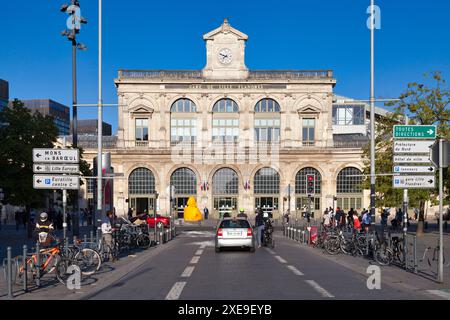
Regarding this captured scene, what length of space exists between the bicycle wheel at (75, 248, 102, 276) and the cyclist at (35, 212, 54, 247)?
1.00 meters

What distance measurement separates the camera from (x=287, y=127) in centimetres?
6675

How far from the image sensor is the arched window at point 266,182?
6575cm

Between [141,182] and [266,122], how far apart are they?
1688 cm

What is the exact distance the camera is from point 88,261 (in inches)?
649

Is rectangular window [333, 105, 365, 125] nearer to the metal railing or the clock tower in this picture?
the metal railing

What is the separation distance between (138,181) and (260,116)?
16.8 m

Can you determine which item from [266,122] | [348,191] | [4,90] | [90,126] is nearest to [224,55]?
[266,122]

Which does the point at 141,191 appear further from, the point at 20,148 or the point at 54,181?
the point at 54,181

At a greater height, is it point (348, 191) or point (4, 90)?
point (4, 90)

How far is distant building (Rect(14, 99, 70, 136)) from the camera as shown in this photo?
145 m

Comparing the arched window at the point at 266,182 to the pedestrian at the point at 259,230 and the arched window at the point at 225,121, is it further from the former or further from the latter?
the pedestrian at the point at 259,230

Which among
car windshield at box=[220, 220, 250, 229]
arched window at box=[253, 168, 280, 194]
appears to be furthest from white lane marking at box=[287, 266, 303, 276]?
arched window at box=[253, 168, 280, 194]
